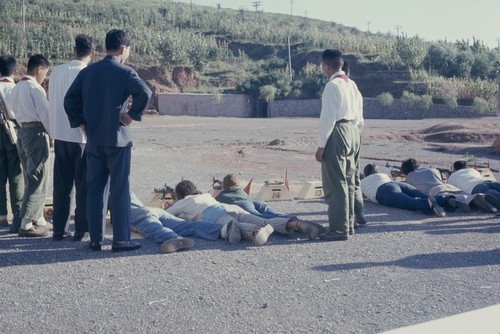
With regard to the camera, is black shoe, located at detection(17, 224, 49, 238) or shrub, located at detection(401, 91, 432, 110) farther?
shrub, located at detection(401, 91, 432, 110)

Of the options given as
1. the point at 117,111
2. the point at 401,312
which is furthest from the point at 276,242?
the point at 401,312

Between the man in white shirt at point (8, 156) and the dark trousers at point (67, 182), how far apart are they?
2.66ft

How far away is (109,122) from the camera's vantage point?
309 inches

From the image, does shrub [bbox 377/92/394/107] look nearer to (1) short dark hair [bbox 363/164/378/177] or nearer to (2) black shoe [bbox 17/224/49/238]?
(1) short dark hair [bbox 363/164/378/177]

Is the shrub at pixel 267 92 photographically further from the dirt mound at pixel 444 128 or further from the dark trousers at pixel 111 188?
the dark trousers at pixel 111 188

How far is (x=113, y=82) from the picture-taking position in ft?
25.7

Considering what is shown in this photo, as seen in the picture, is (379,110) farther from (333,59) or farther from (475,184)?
(333,59)

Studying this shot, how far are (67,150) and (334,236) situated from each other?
304 cm

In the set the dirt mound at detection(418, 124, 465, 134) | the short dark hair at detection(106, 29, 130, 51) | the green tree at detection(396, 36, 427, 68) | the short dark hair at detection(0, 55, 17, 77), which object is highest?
the green tree at detection(396, 36, 427, 68)

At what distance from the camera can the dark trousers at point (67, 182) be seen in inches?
336

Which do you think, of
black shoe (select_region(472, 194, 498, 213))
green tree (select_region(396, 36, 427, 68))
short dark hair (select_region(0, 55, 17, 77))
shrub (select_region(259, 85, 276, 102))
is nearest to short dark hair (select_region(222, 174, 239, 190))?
short dark hair (select_region(0, 55, 17, 77))

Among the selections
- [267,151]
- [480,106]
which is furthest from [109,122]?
[480,106]

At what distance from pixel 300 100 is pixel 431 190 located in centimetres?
4489

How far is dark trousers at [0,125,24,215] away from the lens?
9250 millimetres
